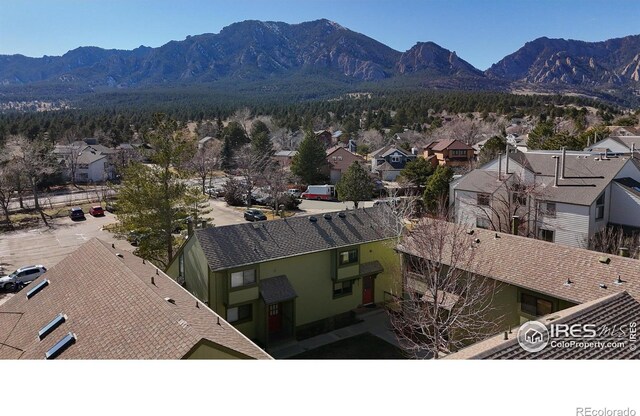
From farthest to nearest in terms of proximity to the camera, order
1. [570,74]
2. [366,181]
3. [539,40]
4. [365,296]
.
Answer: [366,181] → [365,296] → [570,74] → [539,40]

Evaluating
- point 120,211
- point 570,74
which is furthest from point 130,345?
point 120,211

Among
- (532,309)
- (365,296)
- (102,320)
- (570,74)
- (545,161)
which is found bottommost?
(365,296)

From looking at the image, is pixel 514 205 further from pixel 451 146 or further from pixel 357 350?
pixel 451 146

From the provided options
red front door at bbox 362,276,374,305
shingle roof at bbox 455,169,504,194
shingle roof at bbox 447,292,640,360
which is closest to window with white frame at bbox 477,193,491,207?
shingle roof at bbox 455,169,504,194

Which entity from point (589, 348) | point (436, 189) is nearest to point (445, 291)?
point (589, 348)

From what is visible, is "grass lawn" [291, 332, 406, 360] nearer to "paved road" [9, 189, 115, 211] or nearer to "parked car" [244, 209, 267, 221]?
"parked car" [244, 209, 267, 221]

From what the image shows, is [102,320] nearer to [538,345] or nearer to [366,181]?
[538,345]
